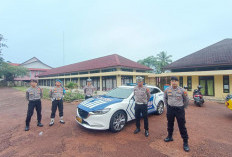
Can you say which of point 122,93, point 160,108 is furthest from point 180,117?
point 160,108

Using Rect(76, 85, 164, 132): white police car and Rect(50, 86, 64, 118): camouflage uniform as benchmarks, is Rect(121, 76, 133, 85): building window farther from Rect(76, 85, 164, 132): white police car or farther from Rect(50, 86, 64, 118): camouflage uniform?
Rect(50, 86, 64, 118): camouflage uniform

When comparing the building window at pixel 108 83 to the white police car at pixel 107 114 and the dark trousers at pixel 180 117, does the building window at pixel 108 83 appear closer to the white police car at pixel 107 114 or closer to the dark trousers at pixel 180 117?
the white police car at pixel 107 114

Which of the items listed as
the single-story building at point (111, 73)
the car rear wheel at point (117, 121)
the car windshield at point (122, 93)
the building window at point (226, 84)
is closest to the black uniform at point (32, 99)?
the car windshield at point (122, 93)

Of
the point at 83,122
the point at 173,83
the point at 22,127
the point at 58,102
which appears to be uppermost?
the point at 173,83

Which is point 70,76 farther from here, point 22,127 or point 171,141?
point 171,141

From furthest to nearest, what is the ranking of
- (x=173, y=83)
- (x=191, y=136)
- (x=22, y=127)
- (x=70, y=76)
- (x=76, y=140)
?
1. (x=70, y=76)
2. (x=22, y=127)
3. (x=191, y=136)
4. (x=76, y=140)
5. (x=173, y=83)

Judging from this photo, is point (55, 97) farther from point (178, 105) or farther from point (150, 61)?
point (150, 61)

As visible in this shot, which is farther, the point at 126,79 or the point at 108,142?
the point at 126,79

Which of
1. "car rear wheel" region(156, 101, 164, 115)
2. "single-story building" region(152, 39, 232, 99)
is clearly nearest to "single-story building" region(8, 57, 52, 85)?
"single-story building" region(152, 39, 232, 99)

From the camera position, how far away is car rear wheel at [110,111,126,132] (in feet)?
11.8

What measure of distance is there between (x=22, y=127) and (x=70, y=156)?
119 inches

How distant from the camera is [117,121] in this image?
3773 mm

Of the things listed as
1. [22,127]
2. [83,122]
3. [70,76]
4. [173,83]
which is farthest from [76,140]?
[70,76]

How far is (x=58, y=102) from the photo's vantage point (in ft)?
15.1
